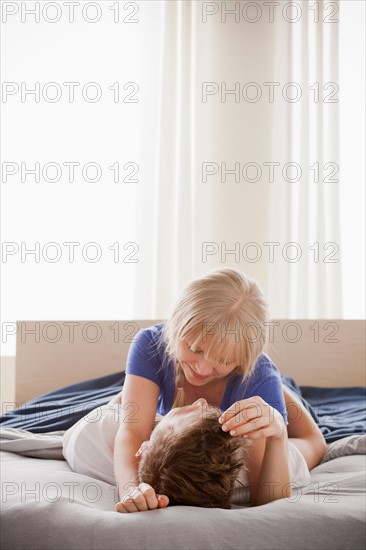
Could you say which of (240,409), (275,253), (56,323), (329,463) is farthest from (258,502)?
(275,253)

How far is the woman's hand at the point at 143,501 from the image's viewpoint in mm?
1185

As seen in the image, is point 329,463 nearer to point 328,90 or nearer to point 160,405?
point 160,405

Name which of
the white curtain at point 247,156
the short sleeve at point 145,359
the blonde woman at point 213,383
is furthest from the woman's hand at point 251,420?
the white curtain at point 247,156

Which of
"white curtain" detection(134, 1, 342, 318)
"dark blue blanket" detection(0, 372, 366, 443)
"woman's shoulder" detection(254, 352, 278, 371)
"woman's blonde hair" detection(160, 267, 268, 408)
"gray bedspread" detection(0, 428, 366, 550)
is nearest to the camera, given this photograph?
"gray bedspread" detection(0, 428, 366, 550)

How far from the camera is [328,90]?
350 cm

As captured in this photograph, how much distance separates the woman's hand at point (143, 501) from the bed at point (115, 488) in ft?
0.05

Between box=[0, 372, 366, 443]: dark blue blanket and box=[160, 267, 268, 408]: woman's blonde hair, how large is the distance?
1.90 feet

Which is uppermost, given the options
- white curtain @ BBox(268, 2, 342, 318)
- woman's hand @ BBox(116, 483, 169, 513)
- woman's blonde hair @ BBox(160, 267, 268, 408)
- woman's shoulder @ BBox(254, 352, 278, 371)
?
white curtain @ BBox(268, 2, 342, 318)

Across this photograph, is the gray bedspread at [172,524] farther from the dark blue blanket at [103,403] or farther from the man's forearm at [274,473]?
the dark blue blanket at [103,403]

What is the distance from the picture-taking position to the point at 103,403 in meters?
2.08

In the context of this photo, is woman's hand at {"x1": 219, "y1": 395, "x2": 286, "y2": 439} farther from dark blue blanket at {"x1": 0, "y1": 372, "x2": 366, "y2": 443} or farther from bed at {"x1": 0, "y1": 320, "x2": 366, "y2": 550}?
dark blue blanket at {"x1": 0, "y1": 372, "x2": 366, "y2": 443}

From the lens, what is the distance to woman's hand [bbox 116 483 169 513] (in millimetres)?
1185

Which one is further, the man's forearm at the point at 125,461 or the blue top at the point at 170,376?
the blue top at the point at 170,376

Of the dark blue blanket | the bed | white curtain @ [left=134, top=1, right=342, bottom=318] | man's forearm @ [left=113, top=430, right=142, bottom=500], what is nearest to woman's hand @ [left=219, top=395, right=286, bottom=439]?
the bed
